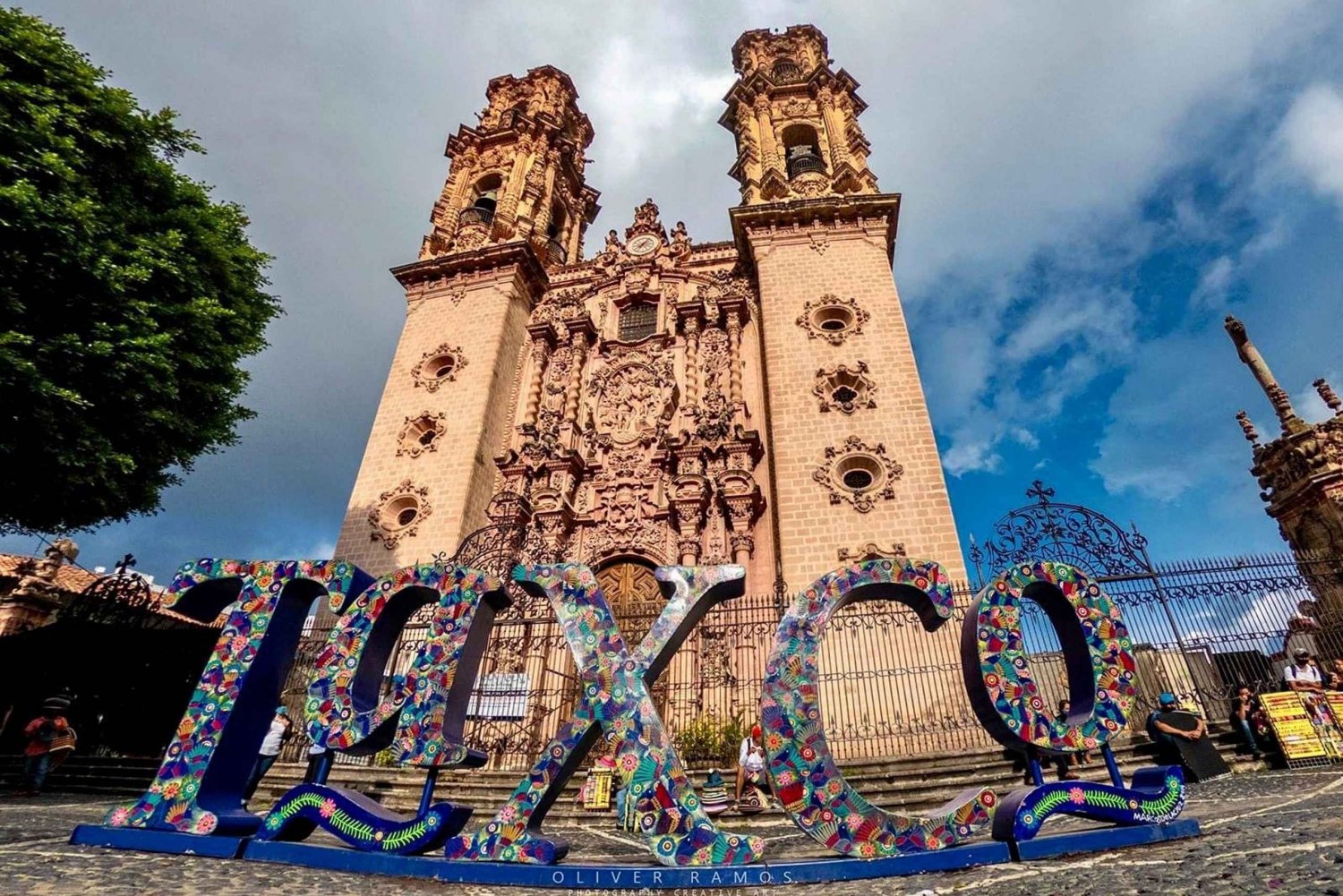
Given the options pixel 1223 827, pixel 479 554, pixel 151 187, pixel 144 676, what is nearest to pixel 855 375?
pixel 479 554

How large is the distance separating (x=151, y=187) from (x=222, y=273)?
157 centimetres

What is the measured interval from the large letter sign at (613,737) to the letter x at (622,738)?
0.01 meters

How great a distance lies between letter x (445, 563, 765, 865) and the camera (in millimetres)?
3468

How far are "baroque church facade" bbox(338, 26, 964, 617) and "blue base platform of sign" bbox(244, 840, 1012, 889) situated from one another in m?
8.40

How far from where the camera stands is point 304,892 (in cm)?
299

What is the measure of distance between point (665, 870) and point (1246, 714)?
9.50m

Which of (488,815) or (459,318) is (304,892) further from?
(459,318)

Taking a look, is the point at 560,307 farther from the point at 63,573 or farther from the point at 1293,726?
the point at 1293,726

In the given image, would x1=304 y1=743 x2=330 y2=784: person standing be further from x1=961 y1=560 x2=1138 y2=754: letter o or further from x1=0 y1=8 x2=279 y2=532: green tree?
x1=0 y1=8 x2=279 y2=532: green tree

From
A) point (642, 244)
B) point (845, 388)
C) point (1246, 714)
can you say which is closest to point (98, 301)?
point (845, 388)

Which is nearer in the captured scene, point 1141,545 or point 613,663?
point 613,663

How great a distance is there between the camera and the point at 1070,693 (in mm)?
3914

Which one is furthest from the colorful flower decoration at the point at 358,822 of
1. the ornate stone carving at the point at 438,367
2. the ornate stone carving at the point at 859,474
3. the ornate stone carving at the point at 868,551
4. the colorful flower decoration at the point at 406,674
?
the ornate stone carving at the point at 438,367

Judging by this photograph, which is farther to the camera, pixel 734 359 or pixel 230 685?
pixel 734 359
